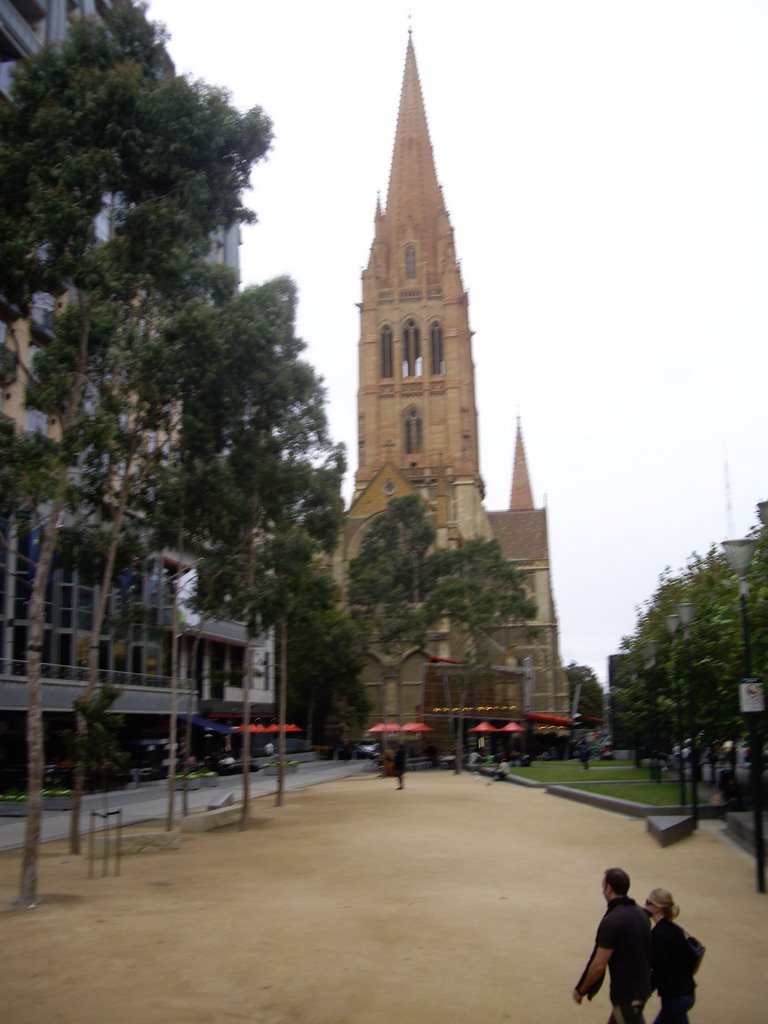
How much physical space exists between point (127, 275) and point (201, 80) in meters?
3.23

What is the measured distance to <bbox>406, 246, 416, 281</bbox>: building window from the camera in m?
90.9

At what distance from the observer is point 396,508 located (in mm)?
54188

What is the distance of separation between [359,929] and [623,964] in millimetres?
5208

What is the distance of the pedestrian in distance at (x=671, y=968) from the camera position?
6117 mm

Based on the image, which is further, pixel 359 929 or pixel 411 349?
pixel 411 349

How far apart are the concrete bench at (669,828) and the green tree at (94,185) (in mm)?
10326

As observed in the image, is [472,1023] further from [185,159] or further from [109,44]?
[109,44]

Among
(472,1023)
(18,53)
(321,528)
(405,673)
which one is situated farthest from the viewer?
(405,673)

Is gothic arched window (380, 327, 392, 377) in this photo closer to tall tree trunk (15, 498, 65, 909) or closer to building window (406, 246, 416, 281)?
building window (406, 246, 416, 281)

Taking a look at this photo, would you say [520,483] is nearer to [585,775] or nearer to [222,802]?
[585,775]

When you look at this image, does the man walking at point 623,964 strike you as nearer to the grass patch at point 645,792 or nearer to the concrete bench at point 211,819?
the concrete bench at point 211,819

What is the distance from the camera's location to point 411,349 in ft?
291

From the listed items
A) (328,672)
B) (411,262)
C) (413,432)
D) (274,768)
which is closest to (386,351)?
(413,432)

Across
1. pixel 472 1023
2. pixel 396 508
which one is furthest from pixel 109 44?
pixel 396 508
